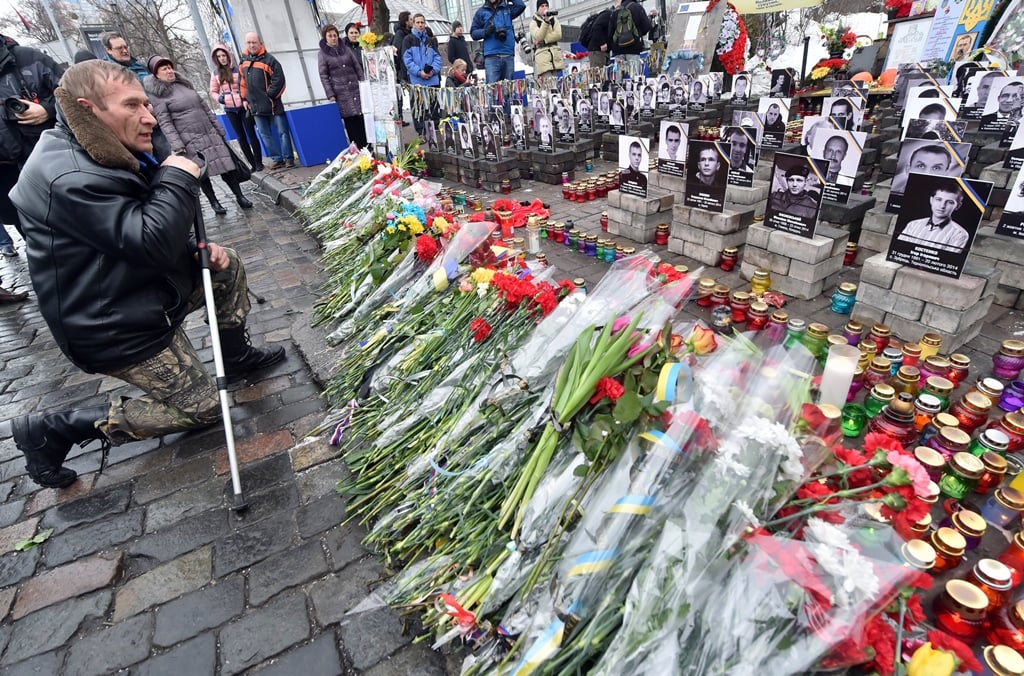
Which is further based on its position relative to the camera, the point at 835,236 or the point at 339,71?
the point at 339,71

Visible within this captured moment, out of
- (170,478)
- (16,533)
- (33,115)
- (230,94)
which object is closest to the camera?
(16,533)

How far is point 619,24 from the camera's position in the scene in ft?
38.3

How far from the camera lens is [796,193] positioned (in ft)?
12.2

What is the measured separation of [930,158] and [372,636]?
15.0 feet

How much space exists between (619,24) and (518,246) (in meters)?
10.4

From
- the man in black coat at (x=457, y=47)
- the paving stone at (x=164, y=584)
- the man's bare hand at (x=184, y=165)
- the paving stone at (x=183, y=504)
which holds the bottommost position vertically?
the paving stone at (x=164, y=584)

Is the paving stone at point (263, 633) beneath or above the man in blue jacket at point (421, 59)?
beneath

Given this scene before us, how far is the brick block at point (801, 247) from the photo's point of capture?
3723 millimetres

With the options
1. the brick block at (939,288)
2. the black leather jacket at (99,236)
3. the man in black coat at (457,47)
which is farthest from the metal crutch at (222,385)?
the man in black coat at (457,47)

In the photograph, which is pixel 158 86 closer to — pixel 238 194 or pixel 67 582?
pixel 238 194

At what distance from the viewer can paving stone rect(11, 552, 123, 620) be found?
2.27 metres

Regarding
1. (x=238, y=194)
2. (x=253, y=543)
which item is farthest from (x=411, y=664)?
(x=238, y=194)

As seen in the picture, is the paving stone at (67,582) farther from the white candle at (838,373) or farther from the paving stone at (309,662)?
the white candle at (838,373)

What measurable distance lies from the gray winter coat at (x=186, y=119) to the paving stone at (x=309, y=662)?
658cm
